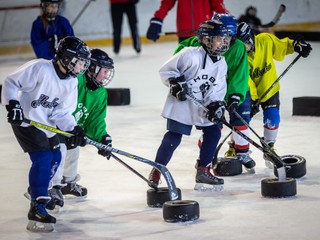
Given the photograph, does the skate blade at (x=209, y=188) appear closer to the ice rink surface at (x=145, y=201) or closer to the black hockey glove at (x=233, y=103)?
the ice rink surface at (x=145, y=201)

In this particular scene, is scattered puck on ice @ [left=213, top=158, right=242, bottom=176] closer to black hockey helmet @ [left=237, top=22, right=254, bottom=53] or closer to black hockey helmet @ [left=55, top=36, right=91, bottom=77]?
black hockey helmet @ [left=237, top=22, right=254, bottom=53]

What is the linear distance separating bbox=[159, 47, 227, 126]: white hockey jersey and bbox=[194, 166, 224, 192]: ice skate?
260mm

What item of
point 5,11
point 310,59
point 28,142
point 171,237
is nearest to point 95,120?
point 28,142

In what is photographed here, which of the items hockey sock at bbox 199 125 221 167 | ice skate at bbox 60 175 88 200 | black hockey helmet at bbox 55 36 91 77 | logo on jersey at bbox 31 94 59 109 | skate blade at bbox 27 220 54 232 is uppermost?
black hockey helmet at bbox 55 36 91 77

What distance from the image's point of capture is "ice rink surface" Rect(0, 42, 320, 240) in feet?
14.0

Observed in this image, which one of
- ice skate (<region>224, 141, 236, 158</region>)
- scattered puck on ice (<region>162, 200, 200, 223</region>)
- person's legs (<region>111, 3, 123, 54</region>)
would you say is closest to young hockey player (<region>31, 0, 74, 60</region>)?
ice skate (<region>224, 141, 236, 158</region>)

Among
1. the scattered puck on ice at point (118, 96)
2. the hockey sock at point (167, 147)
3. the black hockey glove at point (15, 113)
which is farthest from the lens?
the scattered puck on ice at point (118, 96)

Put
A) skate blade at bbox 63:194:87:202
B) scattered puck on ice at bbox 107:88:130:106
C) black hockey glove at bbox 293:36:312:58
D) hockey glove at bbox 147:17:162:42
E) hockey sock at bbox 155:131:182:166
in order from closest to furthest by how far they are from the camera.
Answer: skate blade at bbox 63:194:87:202
hockey sock at bbox 155:131:182:166
black hockey glove at bbox 293:36:312:58
hockey glove at bbox 147:17:162:42
scattered puck on ice at bbox 107:88:130:106

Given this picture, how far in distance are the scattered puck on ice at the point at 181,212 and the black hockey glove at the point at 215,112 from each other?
0.68 metres

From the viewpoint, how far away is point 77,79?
474 cm

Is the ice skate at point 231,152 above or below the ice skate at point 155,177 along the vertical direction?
below

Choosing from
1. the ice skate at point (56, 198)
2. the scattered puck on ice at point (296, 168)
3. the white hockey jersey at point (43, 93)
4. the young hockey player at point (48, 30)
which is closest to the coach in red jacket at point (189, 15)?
the young hockey player at point (48, 30)

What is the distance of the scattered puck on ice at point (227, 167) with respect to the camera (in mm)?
5477

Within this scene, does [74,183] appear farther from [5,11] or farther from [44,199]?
[5,11]
